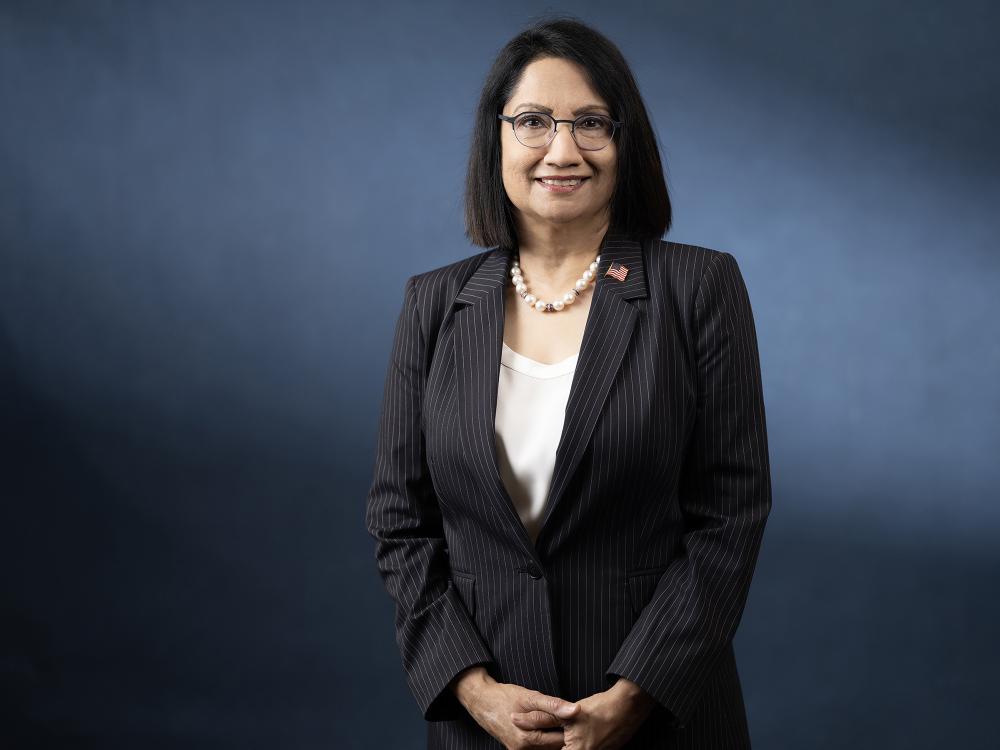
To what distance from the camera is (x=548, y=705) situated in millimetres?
1793

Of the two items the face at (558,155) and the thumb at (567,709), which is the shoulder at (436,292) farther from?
the thumb at (567,709)

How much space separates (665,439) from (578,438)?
0.45 ft

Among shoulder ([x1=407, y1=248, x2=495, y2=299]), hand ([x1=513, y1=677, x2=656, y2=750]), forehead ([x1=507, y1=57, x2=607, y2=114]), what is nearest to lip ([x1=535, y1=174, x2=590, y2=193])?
forehead ([x1=507, y1=57, x2=607, y2=114])

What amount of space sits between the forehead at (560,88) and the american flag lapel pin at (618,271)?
25cm

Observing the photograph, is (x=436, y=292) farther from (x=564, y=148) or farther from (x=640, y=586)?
(x=640, y=586)

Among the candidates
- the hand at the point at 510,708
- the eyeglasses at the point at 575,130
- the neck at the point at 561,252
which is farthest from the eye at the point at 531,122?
the hand at the point at 510,708

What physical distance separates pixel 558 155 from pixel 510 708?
2.81 ft

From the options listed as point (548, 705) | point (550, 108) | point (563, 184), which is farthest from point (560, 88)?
point (548, 705)

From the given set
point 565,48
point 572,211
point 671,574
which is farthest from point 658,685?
point 565,48

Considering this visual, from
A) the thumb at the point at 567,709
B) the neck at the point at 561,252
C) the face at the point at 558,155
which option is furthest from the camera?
the neck at the point at 561,252

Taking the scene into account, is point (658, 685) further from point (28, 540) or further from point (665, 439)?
point (28, 540)

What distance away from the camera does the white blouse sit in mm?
1872

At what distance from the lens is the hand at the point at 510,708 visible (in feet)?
5.89

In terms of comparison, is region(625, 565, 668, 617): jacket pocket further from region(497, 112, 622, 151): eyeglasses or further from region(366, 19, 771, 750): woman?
region(497, 112, 622, 151): eyeglasses
